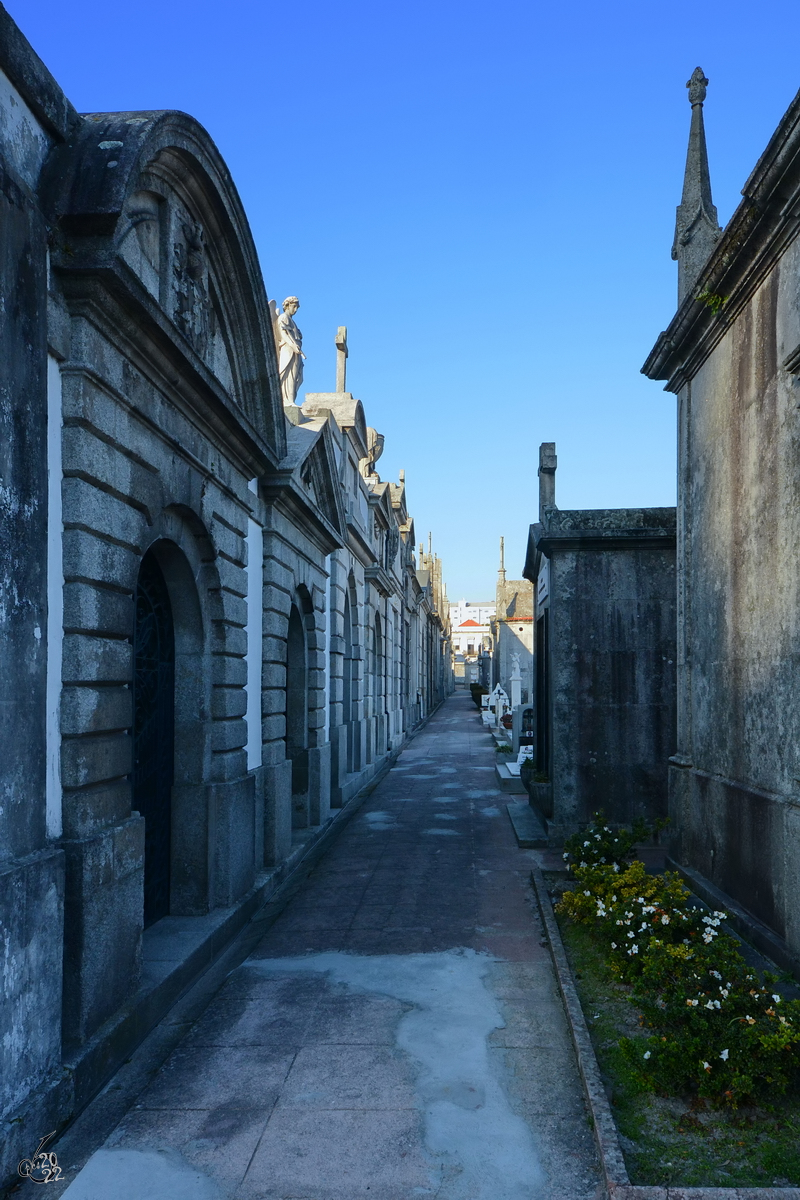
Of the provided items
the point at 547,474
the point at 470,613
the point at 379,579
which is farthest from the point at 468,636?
the point at 547,474

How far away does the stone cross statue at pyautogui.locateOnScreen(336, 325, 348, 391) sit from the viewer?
19078mm

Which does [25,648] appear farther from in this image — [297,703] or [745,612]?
[297,703]

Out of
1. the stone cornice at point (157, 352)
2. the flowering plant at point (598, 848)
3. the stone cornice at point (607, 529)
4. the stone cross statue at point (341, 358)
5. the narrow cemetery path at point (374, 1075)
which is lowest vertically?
the narrow cemetery path at point (374, 1075)

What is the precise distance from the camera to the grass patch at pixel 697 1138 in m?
3.90

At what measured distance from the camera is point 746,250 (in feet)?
22.5

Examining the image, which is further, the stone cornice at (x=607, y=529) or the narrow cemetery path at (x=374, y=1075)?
the stone cornice at (x=607, y=529)

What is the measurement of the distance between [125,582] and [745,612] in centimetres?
474

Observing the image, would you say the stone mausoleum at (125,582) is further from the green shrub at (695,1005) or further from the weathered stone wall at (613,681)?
the weathered stone wall at (613,681)

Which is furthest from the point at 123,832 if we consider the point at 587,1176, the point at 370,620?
the point at 370,620

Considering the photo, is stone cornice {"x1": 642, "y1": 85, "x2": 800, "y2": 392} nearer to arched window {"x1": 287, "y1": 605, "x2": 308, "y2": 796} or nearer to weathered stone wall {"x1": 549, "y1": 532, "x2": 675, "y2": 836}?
weathered stone wall {"x1": 549, "y1": 532, "x2": 675, "y2": 836}

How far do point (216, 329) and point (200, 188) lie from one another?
4.51 ft

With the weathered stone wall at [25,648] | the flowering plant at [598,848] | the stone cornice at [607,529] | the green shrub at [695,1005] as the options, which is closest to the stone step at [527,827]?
the flowering plant at [598,848]

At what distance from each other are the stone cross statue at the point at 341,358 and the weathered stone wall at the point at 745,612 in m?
10.7

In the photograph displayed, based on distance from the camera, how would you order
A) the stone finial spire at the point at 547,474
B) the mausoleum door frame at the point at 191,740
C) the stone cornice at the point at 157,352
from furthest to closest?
1. the stone finial spire at the point at 547,474
2. the mausoleum door frame at the point at 191,740
3. the stone cornice at the point at 157,352
